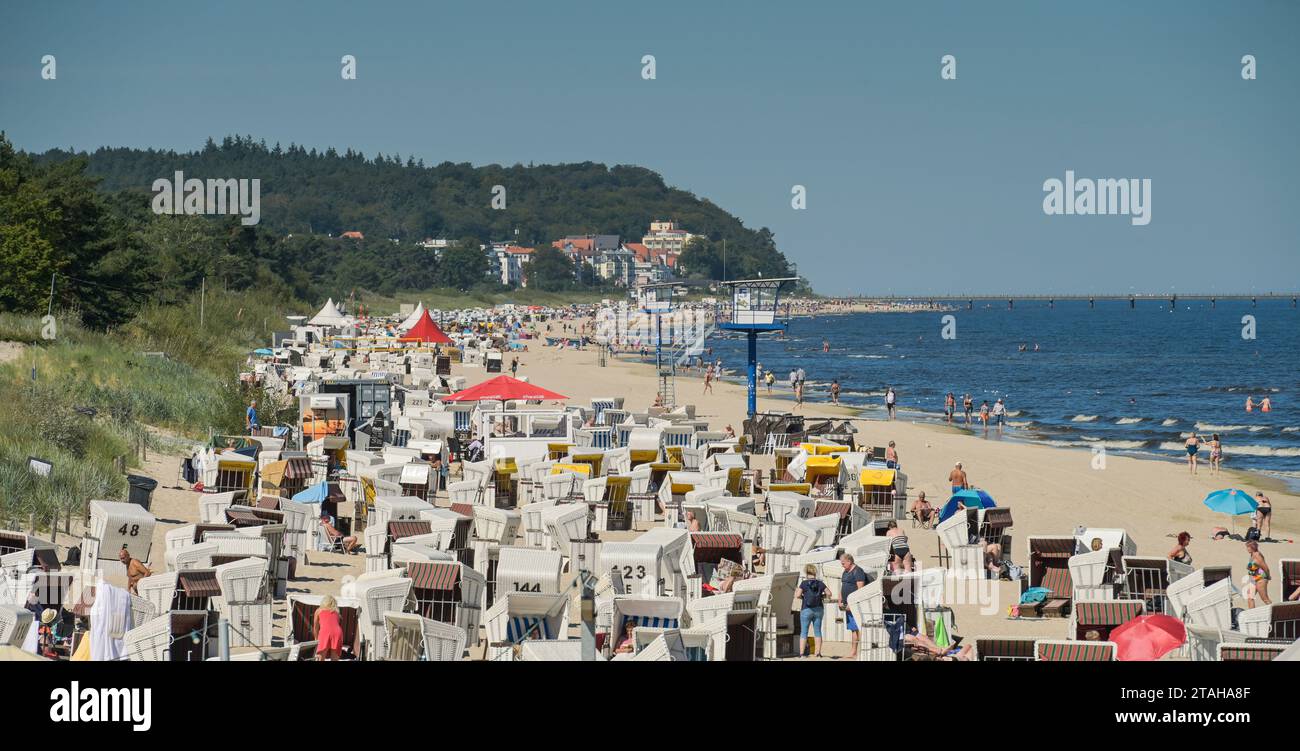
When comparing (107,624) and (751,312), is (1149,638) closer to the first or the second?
(107,624)

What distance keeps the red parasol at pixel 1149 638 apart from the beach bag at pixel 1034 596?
3395 mm

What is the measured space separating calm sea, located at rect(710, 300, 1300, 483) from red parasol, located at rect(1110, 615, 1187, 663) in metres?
22.2

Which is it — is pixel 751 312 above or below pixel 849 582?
above

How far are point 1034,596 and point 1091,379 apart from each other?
2071 inches

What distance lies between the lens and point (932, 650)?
9711 mm

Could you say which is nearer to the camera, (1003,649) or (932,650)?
(1003,649)

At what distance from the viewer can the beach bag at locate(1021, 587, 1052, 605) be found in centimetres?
1222

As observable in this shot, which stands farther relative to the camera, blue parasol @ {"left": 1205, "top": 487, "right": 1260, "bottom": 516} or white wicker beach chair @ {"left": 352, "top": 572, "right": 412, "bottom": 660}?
blue parasol @ {"left": 1205, "top": 487, "right": 1260, "bottom": 516}

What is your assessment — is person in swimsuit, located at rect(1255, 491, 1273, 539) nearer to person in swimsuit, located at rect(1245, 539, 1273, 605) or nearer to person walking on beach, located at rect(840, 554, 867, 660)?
person in swimsuit, located at rect(1245, 539, 1273, 605)

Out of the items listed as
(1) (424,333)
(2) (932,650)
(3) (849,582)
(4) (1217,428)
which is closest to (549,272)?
(1) (424,333)

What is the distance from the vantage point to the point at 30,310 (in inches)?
Result: 1337

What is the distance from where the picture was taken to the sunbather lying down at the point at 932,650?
9.51 meters

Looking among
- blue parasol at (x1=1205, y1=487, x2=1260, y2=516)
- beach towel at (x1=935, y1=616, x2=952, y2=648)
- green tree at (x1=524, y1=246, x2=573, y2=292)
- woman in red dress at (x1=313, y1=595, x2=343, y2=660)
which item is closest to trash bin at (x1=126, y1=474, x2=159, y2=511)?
woman in red dress at (x1=313, y1=595, x2=343, y2=660)
